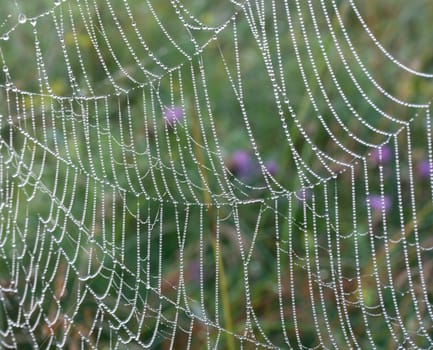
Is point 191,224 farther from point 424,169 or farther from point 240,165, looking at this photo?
point 424,169

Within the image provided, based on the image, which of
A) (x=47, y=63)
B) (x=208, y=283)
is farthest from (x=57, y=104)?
(x=208, y=283)

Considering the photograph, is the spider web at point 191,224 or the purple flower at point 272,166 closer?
the spider web at point 191,224

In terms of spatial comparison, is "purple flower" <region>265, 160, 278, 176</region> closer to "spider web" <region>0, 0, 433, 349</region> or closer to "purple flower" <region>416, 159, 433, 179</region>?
"spider web" <region>0, 0, 433, 349</region>

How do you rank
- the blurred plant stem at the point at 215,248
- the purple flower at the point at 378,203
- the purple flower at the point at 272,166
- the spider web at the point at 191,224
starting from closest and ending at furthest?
the blurred plant stem at the point at 215,248 → the spider web at the point at 191,224 → the purple flower at the point at 378,203 → the purple flower at the point at 272,166

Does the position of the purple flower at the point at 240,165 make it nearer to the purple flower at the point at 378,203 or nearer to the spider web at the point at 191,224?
the spider web at the point at 191,224

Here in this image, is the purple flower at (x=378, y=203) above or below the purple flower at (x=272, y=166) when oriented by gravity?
below

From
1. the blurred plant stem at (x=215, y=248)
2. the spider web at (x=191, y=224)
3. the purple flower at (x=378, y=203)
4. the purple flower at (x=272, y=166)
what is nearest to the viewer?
the blurred plant stem at (x=215, y=248)

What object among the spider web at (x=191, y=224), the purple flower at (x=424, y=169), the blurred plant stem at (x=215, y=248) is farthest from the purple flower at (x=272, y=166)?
the purple flower at (x=424, y=169)

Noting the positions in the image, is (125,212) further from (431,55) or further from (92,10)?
(431,55)
